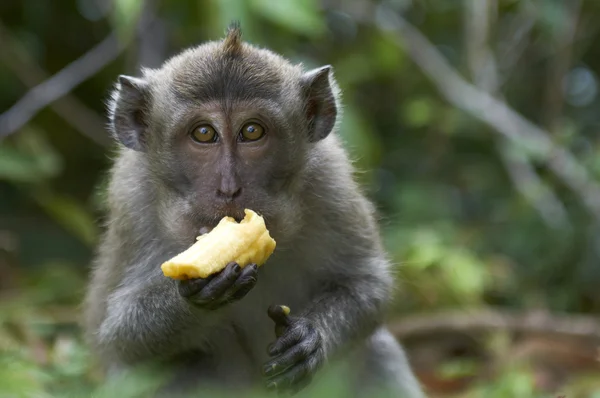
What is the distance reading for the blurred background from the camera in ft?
21.5

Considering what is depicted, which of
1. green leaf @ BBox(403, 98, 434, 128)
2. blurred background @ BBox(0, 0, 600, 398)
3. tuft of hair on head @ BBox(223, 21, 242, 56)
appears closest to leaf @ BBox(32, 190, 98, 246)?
blurred background @ BBox(0, 0, 600, 398)

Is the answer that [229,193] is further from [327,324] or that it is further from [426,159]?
[426,159]

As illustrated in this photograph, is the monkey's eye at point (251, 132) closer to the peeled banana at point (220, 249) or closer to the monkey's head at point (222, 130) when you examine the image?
the monkey's head at point (222, 130)

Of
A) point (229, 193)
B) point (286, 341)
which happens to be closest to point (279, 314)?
point (286, 341)

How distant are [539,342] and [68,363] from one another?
3.31 meters

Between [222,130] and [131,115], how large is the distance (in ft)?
2.45

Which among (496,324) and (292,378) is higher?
(496,324)

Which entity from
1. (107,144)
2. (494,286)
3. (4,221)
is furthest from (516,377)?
(4,221)

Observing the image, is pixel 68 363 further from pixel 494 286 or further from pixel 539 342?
pixel 494 286

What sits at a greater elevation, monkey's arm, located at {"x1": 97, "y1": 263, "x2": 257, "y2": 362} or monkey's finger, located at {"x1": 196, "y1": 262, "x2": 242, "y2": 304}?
monkey's arm, located at {"x1": 97, "y1": 263, "x2": 257, "y2": 362}

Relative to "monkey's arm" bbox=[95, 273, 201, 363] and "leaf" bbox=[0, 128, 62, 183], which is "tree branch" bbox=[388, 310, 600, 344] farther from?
"leaf" bbox=[0, 128, 62, 183]

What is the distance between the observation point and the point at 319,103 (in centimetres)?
481

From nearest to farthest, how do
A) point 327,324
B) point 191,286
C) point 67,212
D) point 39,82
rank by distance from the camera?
point 191,286 → point 327,324 → point 67,212 → point 39,82

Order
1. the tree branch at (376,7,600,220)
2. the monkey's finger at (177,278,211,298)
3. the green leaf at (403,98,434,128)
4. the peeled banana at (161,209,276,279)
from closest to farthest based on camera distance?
the peeled banana at (161,209,276,279) → the monkey's finger at (177,278,211,298) → the tree branch at (376,7,600,220) → the green leaf at (403,98,434,128)
